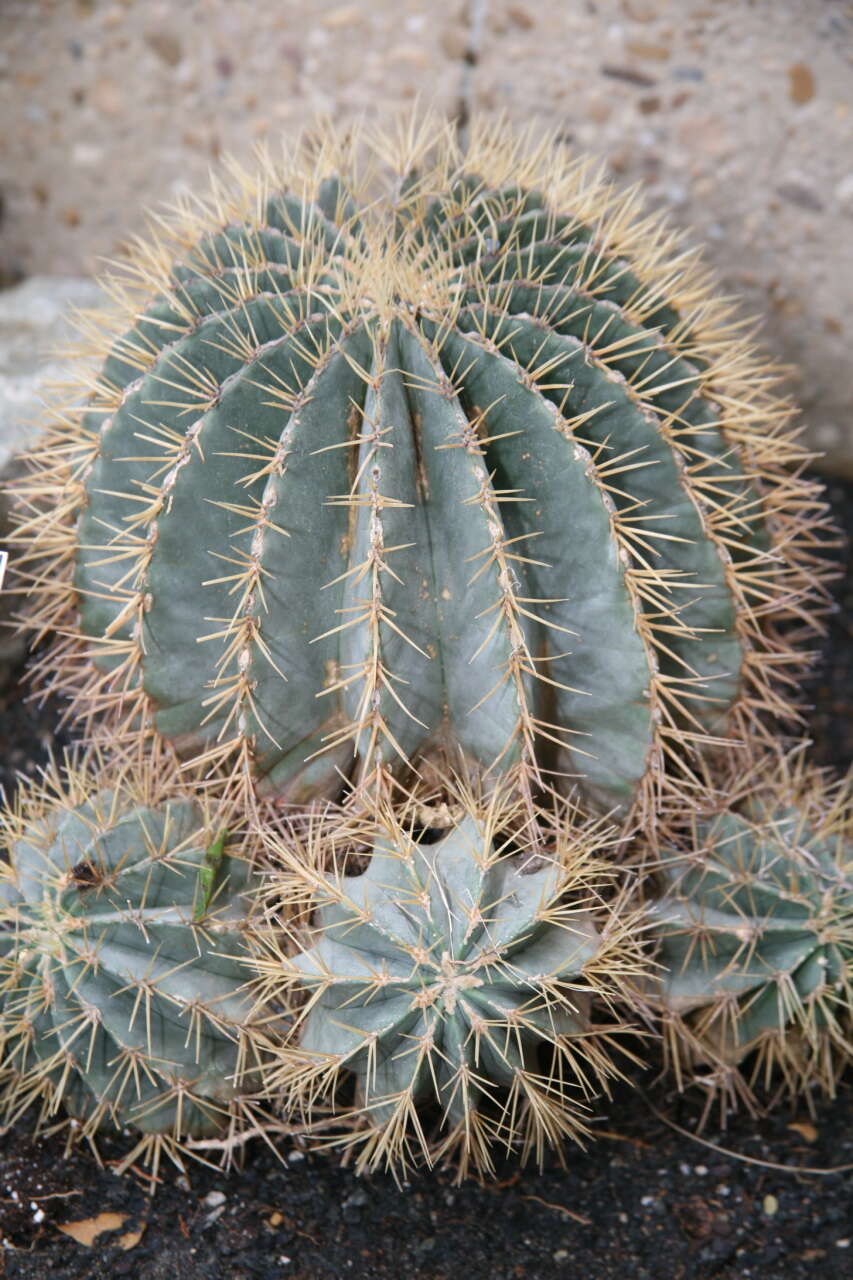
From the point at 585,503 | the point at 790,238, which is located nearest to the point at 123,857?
the point at 585,503

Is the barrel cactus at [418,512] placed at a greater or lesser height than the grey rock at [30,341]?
lesser

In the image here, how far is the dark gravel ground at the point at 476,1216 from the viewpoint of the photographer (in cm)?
155

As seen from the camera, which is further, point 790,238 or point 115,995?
point 790,238

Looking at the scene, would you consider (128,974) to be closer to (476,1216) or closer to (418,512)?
(476,1216)

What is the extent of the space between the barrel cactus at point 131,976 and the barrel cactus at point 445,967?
0.08 m

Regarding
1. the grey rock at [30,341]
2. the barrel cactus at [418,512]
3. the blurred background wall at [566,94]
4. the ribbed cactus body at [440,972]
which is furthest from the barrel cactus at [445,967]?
the blurred background wall at [566,94]

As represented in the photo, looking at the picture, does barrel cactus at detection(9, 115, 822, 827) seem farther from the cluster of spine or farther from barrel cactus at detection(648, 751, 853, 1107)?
barrel cactus at detection(648, 751, 853, 1107)

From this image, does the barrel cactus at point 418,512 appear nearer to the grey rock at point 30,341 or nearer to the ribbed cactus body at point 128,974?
the ribbed cactus body at point 128,974

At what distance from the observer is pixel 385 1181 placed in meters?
1.69

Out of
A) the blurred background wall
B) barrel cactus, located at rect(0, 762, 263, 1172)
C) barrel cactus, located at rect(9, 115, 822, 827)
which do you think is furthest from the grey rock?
barrel cactus, located at rect(0, 762, 263, 1172)

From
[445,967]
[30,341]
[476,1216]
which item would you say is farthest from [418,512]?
[30,341]

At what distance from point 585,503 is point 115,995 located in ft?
2.80

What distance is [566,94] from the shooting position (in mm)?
2693

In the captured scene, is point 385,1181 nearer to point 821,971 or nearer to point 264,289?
point 821,971
